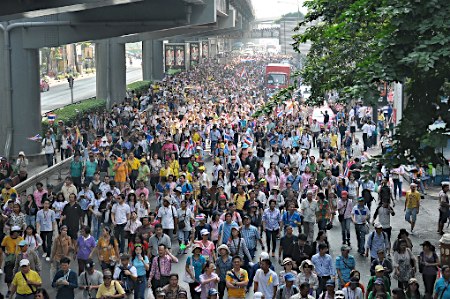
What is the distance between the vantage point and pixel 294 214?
18.2 m

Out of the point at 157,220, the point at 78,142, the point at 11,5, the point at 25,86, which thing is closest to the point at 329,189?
the point at 157,220

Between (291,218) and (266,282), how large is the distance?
4.83m

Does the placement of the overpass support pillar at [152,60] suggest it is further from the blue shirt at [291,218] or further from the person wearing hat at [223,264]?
the person wearing hat at [223,264]

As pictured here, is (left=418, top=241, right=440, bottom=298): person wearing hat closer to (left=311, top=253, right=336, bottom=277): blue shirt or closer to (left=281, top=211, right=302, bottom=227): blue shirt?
(left=311, top=253, right=336, bottom=277): blue shirt

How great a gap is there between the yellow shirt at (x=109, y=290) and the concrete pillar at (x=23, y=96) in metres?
19.3

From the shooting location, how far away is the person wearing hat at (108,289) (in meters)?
13.2

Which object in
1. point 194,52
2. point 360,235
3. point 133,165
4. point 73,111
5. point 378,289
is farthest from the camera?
point 194,52

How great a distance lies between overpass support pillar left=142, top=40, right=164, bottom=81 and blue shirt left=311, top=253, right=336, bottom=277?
2399 inches

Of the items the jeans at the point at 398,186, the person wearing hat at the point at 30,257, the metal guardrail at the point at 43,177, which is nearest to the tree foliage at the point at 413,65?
the person wearing hat at the point at 30,257

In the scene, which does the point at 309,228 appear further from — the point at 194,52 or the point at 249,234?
the point at 194,52

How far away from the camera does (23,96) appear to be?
31844 millimetres

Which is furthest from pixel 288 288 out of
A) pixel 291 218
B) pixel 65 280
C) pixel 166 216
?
pixel 166 216

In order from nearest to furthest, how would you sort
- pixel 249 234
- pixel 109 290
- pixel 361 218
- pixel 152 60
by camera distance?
pixel 109 290 → pixel 249 234 → pixel 361 218 → pixel 152 60

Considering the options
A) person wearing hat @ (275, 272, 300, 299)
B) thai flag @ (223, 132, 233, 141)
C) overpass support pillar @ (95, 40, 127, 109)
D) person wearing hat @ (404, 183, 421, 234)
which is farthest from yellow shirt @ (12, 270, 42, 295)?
overpass support pillar @ (95, 40, 127, 109)
